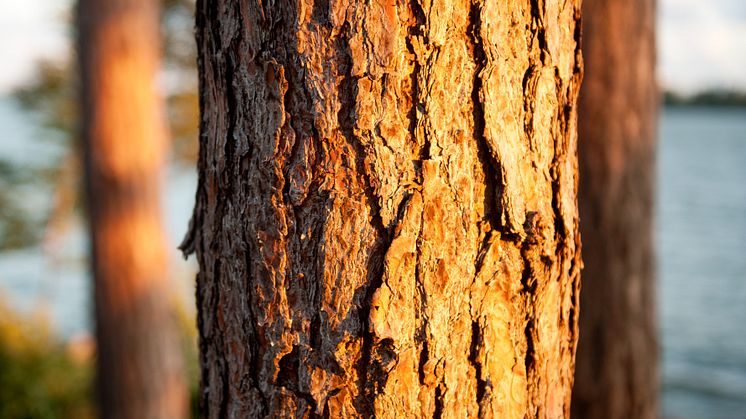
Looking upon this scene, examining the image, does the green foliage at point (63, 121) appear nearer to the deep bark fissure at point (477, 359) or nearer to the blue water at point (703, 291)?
the blue water at point (703, 291)

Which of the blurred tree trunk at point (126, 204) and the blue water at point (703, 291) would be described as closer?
the blurred tree trunk at point (126, 204)

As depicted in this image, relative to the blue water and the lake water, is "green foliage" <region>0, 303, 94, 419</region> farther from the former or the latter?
the blue water

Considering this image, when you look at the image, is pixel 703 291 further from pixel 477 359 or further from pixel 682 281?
pixel 477 359

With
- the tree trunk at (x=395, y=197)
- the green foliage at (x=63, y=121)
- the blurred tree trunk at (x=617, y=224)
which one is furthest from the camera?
the green foliage at (x=63, y=121)

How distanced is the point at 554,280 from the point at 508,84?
1.01 feet

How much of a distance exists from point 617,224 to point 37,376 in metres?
5.89

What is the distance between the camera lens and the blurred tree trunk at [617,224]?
9.32 ft

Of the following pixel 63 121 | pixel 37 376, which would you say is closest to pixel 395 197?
pixel 37 376

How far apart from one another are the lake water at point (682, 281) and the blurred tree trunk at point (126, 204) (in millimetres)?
496

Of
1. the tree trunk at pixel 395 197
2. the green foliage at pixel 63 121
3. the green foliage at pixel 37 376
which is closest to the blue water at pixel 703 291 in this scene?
the tree trunk at pixel 395 197

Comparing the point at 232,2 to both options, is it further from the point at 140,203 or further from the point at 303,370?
the point at 140,203

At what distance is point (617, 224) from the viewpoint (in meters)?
2.90

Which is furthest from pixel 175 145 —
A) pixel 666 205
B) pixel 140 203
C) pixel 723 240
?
pixel 666 205

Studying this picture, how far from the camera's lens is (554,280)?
1.01 metres
